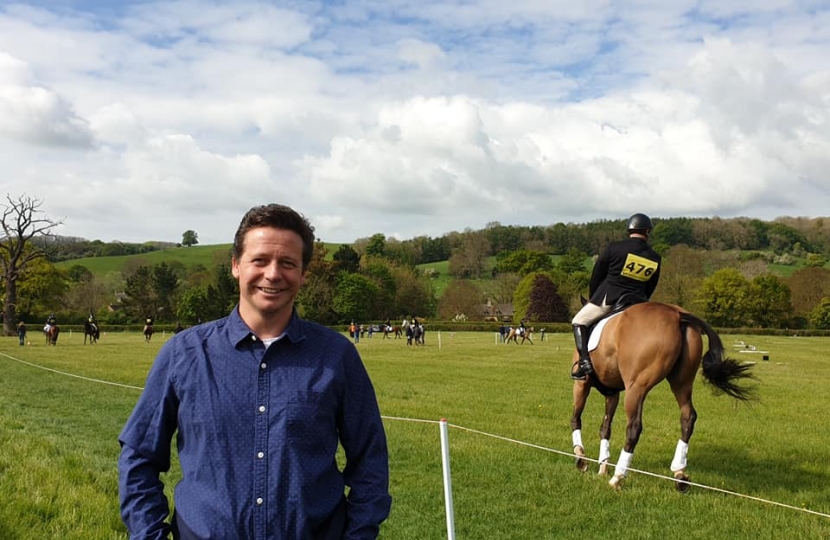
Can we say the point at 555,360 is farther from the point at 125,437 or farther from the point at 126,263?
the point at 126,263

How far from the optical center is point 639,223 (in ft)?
28.5

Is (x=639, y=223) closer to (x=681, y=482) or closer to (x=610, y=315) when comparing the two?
(x=610, y=315)

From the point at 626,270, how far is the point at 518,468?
2.87 metres

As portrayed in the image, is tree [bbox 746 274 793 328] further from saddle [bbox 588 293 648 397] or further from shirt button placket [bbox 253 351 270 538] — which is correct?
shirt button placket [bbox 253 351 270 538]

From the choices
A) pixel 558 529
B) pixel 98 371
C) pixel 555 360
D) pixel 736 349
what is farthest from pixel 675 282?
pixel 558 529

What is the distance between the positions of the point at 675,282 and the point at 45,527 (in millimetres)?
94847

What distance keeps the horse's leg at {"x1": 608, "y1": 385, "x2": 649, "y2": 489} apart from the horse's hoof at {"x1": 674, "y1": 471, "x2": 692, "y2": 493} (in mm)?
560

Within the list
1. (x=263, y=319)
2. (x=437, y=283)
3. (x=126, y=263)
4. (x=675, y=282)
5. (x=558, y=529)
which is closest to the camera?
→ (x=263, y=319)

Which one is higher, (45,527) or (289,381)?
(289,381)

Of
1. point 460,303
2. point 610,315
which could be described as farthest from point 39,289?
point 610,315

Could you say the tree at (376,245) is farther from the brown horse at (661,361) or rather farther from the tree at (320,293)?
the brown horse at (661,361)

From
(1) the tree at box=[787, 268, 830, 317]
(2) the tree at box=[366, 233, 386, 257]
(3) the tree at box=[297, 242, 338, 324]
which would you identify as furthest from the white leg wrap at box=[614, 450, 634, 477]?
(2) the tree at box=[366, 233, 386, 257]

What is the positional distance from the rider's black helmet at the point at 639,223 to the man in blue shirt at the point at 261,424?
6.52m

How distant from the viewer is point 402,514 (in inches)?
271
